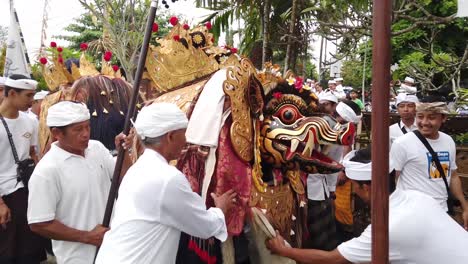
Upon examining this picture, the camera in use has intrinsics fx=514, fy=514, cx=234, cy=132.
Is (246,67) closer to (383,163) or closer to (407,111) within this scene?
(383,163)

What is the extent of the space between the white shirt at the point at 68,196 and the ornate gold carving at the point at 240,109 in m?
0.86

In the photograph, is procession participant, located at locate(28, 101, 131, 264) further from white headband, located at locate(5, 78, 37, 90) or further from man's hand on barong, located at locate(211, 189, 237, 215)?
white headband, located at locate(5, 78, 37, 90)

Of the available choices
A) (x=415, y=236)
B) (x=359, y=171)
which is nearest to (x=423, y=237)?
(x=415, y=236)

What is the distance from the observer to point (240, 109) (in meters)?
2.85

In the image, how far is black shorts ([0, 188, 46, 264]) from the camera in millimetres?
3674

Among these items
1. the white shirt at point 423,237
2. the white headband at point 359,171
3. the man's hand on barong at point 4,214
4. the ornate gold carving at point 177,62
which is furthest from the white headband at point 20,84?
the white shirt at point 423,237

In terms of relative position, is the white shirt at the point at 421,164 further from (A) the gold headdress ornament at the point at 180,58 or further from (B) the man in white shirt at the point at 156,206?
(B) the man in white shirt at the point at 156,206

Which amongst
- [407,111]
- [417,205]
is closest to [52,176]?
[417,205]

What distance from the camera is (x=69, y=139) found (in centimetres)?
290

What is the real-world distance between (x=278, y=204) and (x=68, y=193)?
1182mm

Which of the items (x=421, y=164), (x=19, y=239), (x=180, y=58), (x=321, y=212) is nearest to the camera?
(x=180, y=58)

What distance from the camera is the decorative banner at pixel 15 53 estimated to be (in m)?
5.04

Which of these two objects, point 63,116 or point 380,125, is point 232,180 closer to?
point 63,116

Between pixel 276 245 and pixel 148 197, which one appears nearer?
pixel 148 197
